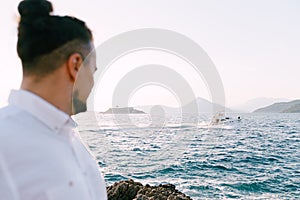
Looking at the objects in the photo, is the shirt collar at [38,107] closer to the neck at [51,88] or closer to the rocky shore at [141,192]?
the neck at [51,88]

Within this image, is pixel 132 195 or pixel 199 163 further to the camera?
pixel 199 163

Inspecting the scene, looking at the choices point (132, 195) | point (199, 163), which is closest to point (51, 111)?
point (132, 195)

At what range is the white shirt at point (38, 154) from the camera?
1429 mm

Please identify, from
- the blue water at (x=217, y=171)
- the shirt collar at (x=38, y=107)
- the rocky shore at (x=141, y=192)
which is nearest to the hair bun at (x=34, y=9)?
the shirt collar at (x=38, y=107)

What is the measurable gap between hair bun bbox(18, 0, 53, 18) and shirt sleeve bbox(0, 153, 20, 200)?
60cm

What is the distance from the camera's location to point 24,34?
158 cm

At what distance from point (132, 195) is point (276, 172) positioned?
1119cm

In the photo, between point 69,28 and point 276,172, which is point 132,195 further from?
point 276,172

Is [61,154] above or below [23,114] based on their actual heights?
below

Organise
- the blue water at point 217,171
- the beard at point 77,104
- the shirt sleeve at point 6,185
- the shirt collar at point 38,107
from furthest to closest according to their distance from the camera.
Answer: the blue water at point 217,171
the beard at point 77,104
the shirt collar at point 38,107
the shirt sleeve at point 6,185

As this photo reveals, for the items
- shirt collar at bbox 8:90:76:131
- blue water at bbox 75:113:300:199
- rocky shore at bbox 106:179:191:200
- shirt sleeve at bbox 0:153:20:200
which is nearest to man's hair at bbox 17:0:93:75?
shirt collar at bbox 8:90:76:131

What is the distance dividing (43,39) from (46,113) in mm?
300

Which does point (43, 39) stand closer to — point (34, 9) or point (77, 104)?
point (34, 9)

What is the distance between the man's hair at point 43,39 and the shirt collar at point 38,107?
4.1 inches
